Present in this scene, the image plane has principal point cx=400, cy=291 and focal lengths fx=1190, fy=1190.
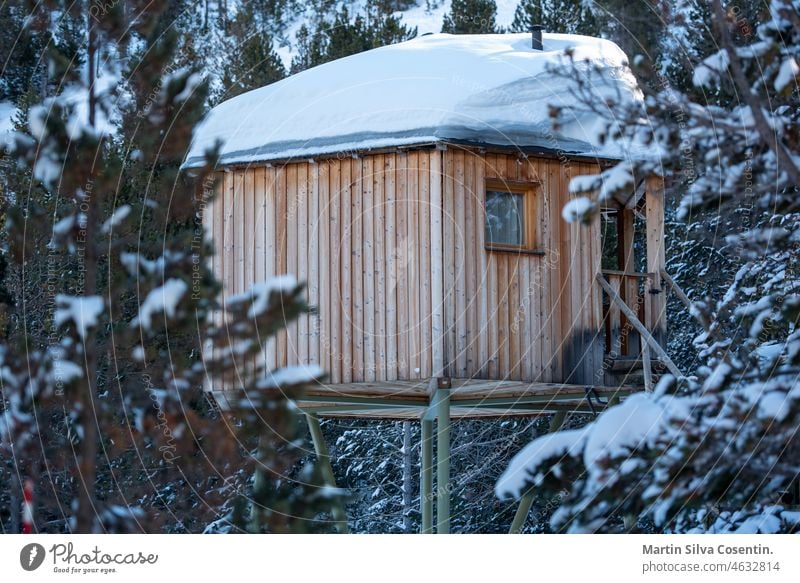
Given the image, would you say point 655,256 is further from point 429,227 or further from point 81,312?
point 81,312

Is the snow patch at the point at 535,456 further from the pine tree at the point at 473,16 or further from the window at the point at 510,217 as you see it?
the pine tree at the point at 473,16

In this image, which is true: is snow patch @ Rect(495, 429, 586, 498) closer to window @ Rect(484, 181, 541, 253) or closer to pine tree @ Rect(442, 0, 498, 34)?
window @ Rect(484, 181, 541, 253)

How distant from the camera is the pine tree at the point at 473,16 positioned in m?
16.9

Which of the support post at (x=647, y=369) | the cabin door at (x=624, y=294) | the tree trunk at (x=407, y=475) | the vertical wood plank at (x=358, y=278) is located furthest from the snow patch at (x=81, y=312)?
the tree trunk at (x=407, y=475)

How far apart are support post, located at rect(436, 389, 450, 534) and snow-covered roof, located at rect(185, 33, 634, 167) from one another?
6.81 feet

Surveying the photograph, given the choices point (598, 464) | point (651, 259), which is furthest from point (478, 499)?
point (598, 464)

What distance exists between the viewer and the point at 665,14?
10.3 metres

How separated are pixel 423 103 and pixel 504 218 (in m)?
1.17

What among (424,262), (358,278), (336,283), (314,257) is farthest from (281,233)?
(424,262)

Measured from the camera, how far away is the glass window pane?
9.73 m

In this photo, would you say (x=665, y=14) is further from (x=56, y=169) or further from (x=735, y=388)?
(x=56, y=169)

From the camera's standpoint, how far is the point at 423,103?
9.52m

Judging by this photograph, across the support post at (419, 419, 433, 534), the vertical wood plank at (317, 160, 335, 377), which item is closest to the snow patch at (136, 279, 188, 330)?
the vertical wood plank at (317, 160, 335, 377)
